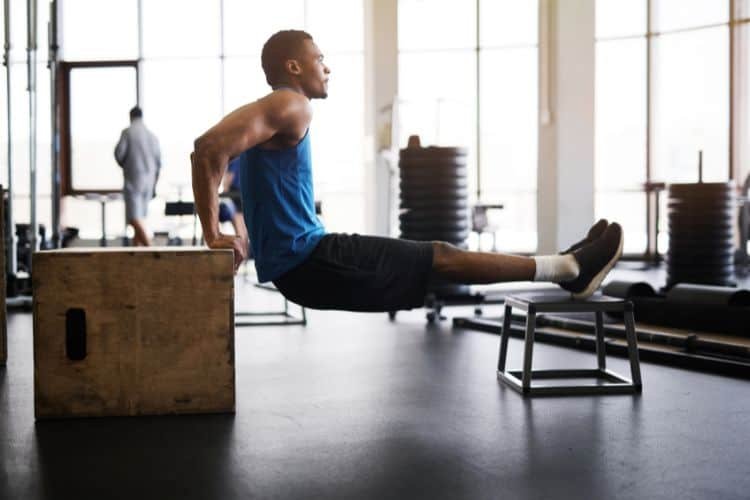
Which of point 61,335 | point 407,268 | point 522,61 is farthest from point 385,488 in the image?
point 522,61

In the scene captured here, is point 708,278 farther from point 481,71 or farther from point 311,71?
point 481,71

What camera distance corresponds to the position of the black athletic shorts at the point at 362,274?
2432 mm

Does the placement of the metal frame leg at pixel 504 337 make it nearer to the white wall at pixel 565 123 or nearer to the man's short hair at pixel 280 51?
the man's short hair at pixel 280 51

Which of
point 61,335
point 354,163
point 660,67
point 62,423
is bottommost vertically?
point 62,423

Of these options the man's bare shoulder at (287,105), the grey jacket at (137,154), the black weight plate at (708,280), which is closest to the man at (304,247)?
the man's bare shoulder at (287,105)

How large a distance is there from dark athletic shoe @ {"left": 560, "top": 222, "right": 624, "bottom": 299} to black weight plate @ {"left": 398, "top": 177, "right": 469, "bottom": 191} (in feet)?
6.77

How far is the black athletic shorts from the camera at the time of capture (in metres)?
2.43

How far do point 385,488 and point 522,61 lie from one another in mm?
8394

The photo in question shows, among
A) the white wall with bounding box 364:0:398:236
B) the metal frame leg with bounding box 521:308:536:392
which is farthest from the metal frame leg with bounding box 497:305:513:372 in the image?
the white wall with bounding box 364:0:398:236

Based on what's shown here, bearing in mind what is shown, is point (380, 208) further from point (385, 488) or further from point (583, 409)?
point (385, 488)

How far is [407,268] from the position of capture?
8.05 feet

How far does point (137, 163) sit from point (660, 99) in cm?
563

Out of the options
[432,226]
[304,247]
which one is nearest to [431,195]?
[432,226]

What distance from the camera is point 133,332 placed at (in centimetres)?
253
